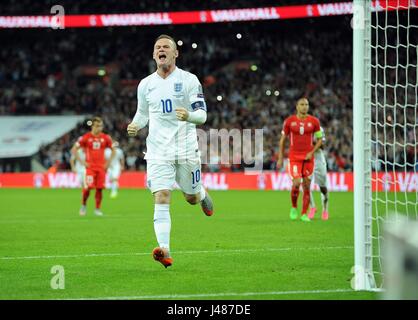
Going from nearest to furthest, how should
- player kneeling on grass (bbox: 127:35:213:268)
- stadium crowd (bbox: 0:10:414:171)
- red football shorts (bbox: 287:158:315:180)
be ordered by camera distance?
player kneeling on grass (bbox: 127:35:213:268) → red football shorts (bbox: 287:158:315:180) → stadium crowd (bbox: 0:10:414:171)

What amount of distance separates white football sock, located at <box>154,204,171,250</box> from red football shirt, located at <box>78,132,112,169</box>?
9.31 m

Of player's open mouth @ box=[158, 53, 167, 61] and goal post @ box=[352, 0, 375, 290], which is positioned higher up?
player's open mouth @ box=[158, 53, 167, 61]

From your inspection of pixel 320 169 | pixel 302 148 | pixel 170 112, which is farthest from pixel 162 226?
pixel 320 169

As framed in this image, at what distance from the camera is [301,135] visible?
48.7 feet

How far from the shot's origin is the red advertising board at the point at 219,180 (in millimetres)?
29719

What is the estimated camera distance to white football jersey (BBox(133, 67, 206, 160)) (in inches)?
332

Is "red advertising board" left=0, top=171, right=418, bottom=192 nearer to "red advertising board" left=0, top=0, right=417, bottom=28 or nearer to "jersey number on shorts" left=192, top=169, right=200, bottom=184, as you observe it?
"red advertising board" left=0, top=0, right=417, bottom=28

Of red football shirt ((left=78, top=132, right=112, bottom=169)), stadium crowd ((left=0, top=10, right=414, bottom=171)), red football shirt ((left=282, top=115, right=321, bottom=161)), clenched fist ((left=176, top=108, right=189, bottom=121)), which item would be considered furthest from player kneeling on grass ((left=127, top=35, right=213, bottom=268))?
stadium crowd ((left=0, top=10, right=414, bottom=171))

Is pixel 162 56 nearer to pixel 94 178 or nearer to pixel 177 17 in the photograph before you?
pixel 94 178

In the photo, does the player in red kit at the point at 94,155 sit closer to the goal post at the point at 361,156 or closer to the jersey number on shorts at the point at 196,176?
the jersey number on shorts at the point at 196,176

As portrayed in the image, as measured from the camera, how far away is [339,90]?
121 feet

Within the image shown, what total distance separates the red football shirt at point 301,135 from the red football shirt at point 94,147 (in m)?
4.51

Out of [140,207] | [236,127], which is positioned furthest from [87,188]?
[236,127]

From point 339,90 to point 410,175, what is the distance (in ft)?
39.5
